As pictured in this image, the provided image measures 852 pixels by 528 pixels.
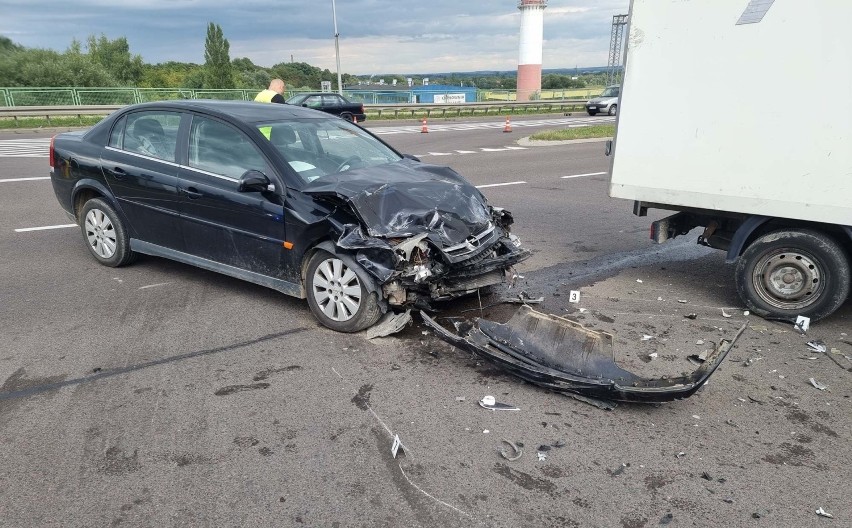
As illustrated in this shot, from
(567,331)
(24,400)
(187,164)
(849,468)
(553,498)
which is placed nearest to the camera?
(553,498)

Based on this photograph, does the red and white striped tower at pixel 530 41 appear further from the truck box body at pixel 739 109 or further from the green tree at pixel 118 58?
the truck box body at pixel 739 109

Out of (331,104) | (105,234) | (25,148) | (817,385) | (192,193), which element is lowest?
(817,385)

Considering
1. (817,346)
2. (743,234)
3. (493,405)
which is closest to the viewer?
(493,405)

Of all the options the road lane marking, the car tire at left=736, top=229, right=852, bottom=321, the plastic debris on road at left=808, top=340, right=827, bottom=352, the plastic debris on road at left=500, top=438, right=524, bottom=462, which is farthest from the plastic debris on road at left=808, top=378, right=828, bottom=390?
the road lane marking

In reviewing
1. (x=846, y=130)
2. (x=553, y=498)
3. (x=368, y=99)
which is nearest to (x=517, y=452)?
(x=553, y=498)

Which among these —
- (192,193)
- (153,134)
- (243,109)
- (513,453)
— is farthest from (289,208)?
(513,453)

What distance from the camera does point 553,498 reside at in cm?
296

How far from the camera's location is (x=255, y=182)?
482 cm

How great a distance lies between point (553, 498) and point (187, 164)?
427cm

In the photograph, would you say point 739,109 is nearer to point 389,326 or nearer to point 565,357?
point 565,357

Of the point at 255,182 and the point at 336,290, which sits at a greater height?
the point at 255,182

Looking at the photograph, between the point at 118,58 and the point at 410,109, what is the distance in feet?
102

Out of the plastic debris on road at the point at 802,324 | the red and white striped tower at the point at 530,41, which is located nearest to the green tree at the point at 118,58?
the red and white striped tower at the point at 530,41

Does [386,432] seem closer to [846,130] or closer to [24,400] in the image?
[24,400]
